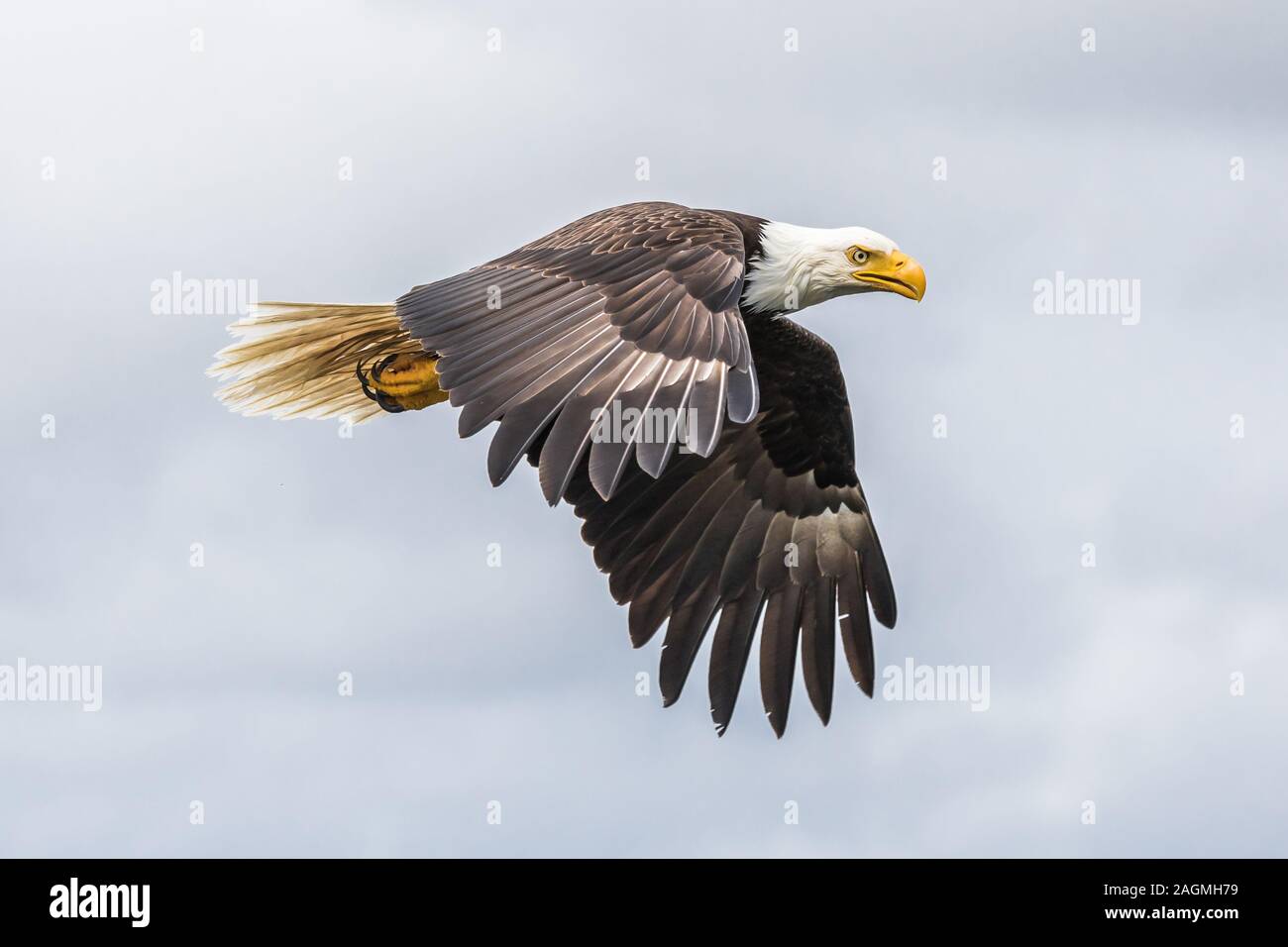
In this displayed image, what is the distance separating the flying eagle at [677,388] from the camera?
7.51m

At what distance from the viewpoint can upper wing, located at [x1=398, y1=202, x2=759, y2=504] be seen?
7.16 metres

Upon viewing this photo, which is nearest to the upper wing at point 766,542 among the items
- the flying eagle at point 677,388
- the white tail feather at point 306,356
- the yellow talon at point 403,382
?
the flying eagle at point 677,388

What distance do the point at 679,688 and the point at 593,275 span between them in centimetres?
243

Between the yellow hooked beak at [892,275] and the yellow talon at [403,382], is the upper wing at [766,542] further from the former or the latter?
the yellow talon at [403,382]

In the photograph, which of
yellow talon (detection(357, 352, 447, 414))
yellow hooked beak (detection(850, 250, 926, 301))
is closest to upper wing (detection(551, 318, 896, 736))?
yellow hooked beak (detection(850, 250, 926, 301))

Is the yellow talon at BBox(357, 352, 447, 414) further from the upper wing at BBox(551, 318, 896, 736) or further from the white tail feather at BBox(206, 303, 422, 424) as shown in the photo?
the upper wing at BBox(551, 318, 896, 736)

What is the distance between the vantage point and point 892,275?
32.2 ft

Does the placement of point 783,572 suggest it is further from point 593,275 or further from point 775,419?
point 593,275

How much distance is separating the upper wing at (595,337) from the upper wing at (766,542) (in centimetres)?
159

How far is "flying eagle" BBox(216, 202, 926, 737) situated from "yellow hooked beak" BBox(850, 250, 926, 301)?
0.03 feet

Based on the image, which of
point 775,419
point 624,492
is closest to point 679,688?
point 624,492

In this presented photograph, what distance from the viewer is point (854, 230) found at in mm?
9828

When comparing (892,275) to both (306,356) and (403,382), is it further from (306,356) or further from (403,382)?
(306,356)

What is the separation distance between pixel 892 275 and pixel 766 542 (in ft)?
5.38
